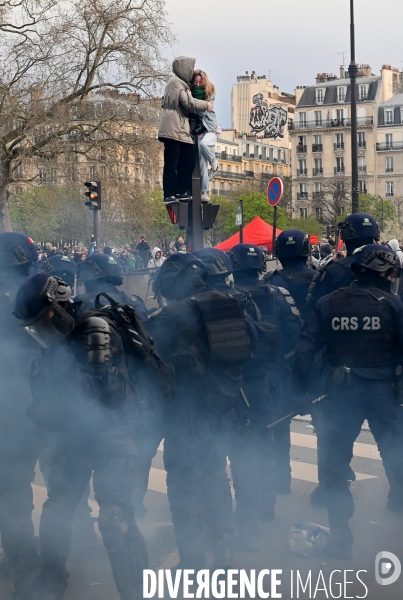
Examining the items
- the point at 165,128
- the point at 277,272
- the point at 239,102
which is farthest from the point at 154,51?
the point at 239,102

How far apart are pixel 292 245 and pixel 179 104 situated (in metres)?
1.87

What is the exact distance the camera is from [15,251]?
18.5 feet

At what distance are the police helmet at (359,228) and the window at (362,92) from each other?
3469 inches

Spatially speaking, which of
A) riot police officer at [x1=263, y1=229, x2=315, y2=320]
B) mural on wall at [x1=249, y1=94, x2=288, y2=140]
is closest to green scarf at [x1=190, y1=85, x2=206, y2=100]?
riot police officer at [x1=263, y1=229, x2=315, y2=320]

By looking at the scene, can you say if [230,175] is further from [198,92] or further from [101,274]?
[101,274]

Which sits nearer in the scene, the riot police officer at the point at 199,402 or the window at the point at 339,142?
the riot police officer at the point at 199,402

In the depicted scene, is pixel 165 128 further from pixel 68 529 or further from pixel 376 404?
pixel 68 529

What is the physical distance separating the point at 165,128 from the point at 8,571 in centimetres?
443

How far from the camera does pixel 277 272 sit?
7.42m

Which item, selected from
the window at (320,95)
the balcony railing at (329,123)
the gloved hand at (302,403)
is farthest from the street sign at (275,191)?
the window at (320,95)

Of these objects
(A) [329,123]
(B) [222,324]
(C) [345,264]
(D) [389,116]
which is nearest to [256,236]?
(C) [345,264]

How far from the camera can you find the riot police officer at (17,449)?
4.89m

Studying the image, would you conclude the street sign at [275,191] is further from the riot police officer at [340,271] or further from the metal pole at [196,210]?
the riot police officer at [340,271]

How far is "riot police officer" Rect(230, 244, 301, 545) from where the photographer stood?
19.8 ft
